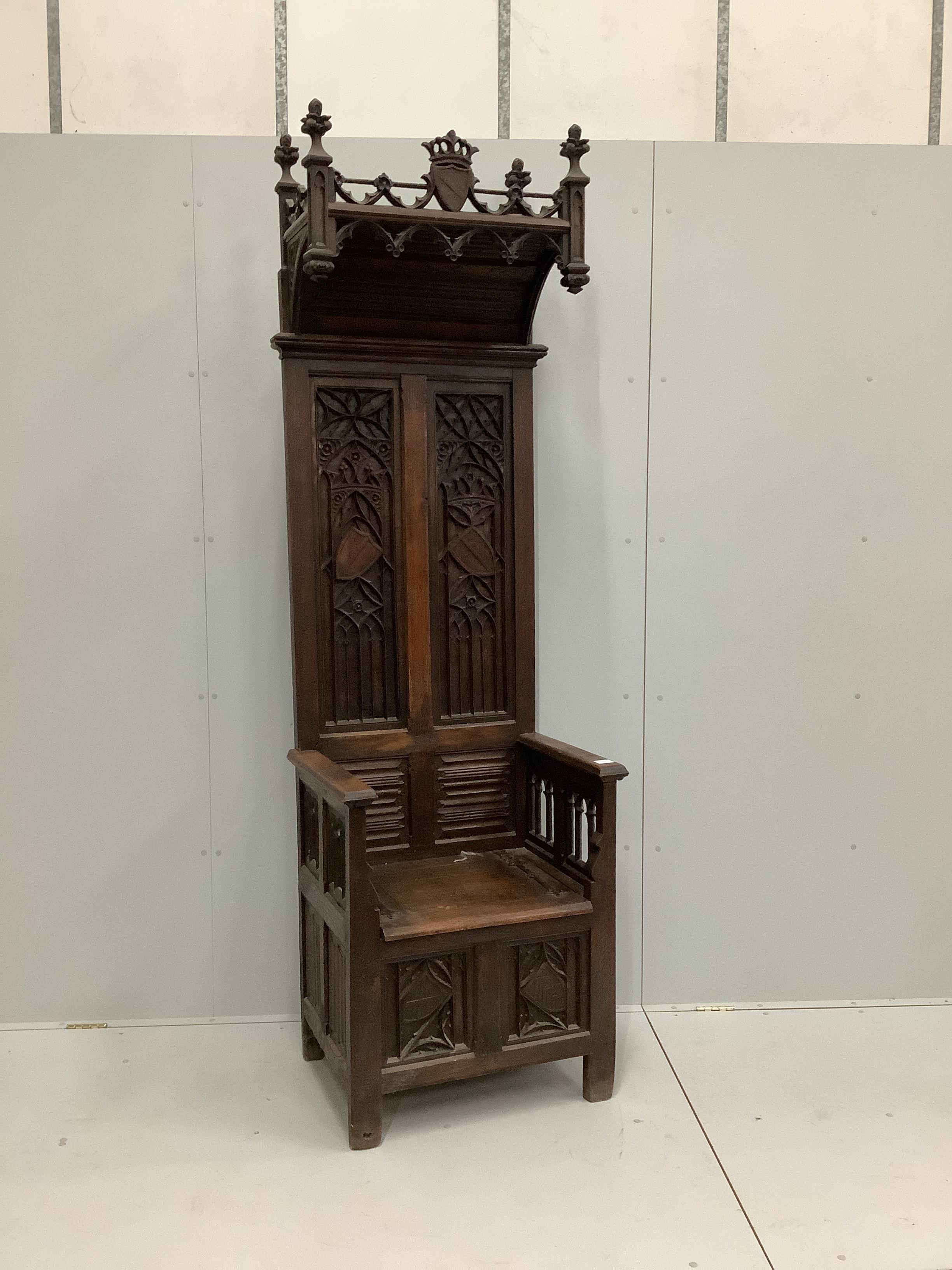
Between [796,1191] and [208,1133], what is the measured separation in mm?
1405

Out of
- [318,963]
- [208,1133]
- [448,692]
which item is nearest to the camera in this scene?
[208,1133]

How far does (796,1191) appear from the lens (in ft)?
7.36

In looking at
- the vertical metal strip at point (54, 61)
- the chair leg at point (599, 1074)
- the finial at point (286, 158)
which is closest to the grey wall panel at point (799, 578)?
the chair leg at point (599, 1074)

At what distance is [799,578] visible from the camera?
3152mm

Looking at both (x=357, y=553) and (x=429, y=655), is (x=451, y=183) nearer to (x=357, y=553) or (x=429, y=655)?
(x=357, y=553)

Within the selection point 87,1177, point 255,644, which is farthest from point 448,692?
point 87,1177

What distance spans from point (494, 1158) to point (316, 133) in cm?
240

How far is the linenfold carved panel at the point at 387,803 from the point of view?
9.31ft

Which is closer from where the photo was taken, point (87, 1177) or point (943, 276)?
point (87, 1177)

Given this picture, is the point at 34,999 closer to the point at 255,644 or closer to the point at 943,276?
the point at 255,644

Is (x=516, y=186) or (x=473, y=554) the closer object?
(x=516, y=186)

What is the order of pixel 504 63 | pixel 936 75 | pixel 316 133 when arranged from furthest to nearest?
pixel 936 75, pixel 504 63, pixel 316 133

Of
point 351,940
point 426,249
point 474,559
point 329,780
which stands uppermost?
point 426,249

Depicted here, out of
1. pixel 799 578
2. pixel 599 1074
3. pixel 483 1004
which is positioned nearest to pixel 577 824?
pixel 483 1004
